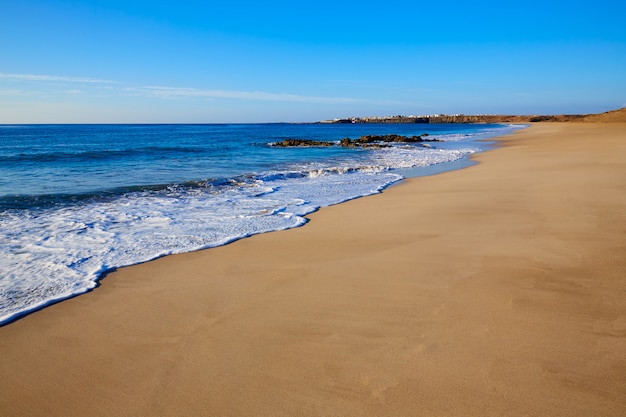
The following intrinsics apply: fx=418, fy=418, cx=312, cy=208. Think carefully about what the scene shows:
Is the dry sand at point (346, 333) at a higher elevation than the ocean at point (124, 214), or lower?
lower

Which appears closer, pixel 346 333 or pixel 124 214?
pixel 346 333

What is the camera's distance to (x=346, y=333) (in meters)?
3.78

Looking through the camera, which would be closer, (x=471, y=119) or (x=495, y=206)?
(x=495, y=206)

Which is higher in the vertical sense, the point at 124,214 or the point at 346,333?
the point at 124,214

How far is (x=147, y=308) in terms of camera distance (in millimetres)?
4480

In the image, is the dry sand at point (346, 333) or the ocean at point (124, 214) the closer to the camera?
the dry sand at point (346, 333)

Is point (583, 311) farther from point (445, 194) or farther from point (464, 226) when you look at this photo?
point (445, 194)

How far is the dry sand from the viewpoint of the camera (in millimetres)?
2922

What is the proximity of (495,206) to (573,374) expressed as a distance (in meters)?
6.50

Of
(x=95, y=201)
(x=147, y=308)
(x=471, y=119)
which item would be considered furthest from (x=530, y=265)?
(x=471, y=119)

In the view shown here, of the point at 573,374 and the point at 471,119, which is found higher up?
the point at 471,119

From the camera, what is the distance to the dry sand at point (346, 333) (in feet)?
9.59

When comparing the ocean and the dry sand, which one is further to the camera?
the ocean

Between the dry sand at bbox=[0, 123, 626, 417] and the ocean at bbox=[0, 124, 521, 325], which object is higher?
the ocean at bbox=[0, 124, 521, 325]
